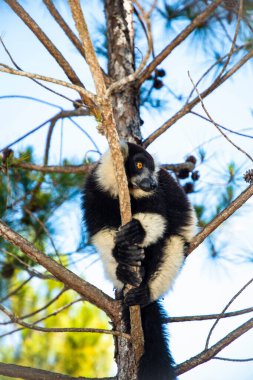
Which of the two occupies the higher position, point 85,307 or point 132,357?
point 85,307

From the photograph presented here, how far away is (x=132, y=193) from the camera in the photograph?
5.66 metres

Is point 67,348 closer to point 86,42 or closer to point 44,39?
point 44,39

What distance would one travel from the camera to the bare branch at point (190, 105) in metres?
6.35

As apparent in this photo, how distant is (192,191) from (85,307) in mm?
5059

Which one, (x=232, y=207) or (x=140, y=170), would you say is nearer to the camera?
(x=232, y=207)

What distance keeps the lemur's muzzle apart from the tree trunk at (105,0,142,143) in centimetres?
106

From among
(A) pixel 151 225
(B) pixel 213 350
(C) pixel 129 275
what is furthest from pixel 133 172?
(B) pixel 213 350

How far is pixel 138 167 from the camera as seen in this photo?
18.6ft

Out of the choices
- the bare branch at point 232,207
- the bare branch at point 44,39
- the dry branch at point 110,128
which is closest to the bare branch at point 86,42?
the dry branch at point 110,128

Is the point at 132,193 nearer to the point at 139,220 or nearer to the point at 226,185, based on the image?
the point at 139,220

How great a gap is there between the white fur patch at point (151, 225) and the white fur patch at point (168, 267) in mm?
176

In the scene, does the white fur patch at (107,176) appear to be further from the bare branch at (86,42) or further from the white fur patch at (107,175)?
the bare branch at (86,42)

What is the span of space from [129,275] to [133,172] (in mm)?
1119

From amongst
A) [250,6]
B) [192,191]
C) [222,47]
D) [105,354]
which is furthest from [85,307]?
[250,6]
